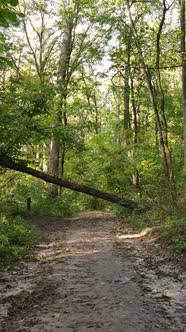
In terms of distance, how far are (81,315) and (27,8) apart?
22.1 metres

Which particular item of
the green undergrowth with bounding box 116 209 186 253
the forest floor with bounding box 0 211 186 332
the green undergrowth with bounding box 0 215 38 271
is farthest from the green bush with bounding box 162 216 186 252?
the green undergrowth with bounding box 0 215 38 271

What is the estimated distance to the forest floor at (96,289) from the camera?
4.36 metres

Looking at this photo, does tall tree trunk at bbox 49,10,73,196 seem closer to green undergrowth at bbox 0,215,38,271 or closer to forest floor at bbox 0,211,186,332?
green undergrowth at bbox 0,215,38,271

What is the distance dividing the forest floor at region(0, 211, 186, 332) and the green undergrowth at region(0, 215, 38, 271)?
271mm

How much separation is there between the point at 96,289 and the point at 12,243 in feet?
12.8

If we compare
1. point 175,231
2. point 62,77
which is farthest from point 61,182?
point 62,77

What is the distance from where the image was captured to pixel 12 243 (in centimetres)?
888

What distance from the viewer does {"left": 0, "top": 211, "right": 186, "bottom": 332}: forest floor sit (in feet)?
14.3

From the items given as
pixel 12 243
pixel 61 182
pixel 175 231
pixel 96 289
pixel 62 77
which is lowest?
pixel 96 289

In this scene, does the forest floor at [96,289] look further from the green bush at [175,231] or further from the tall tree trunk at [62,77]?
the tall tree trunk at [62,77]

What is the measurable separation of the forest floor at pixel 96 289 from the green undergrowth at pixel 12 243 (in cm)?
27

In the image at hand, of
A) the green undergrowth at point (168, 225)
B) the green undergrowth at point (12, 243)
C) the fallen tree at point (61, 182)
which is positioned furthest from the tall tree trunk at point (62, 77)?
the green undergrowth at point (12, 243)

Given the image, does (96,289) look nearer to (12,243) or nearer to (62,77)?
(12,243)

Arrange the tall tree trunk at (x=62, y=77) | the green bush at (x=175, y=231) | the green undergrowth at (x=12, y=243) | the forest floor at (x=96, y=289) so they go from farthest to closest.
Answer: the tall tree trunk at (x=62, y=77), the green bush at (x=175, y=231), the green undergrowth at (x=12, y=243), the forest floor at (x=96, y=289)
